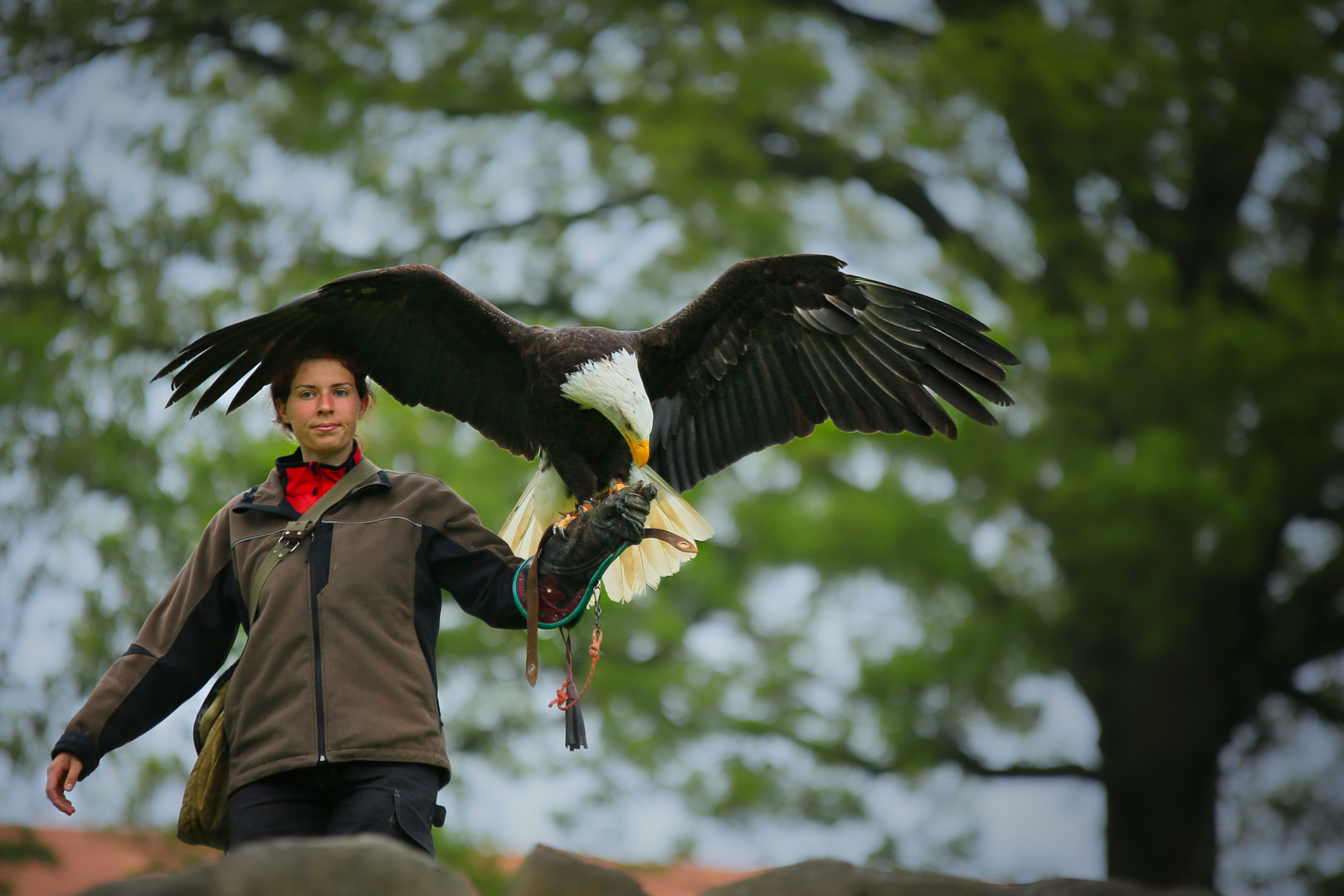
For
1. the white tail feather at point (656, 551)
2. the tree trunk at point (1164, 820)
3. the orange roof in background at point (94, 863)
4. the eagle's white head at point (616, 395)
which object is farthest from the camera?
the tree trunk at point (1164, 820)

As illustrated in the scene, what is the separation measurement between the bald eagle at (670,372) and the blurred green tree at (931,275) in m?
3.67

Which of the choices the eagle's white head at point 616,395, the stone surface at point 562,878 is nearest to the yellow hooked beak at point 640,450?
the eagle's white head at point 616,395

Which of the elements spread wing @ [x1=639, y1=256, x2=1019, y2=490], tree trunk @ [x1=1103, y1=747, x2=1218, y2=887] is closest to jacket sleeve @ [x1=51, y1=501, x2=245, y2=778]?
spread wing @ [x1=639, y1=256, x2=1019, y2=490]

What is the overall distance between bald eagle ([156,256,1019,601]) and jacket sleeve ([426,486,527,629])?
0.80 m

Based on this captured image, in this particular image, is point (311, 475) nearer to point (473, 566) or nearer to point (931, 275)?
point (473, 566)

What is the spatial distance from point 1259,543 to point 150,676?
630cm

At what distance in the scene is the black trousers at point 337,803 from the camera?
1926 mm

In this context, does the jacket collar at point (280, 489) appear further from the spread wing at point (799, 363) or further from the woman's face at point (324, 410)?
the spread wing at point (799, 363)

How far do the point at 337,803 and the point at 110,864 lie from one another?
669 cm

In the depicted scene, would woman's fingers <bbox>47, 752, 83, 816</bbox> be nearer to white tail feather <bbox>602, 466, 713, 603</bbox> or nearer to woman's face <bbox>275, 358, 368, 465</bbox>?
woman's face <bbox>275, 358, 368, 465</bbox>

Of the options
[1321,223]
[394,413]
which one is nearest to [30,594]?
[394,413]

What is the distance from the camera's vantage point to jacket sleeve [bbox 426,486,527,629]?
6.95 feet

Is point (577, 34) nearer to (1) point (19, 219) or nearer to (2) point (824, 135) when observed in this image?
(2) point (824, 135)

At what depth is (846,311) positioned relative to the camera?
10.4 ft
